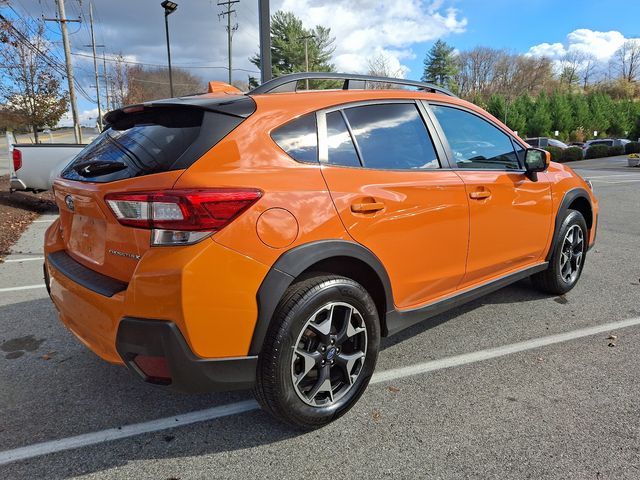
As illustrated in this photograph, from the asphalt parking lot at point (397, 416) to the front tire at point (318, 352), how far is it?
0.51ft

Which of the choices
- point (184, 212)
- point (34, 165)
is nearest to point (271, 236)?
point (184, 212)

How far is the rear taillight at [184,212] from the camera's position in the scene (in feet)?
6.56

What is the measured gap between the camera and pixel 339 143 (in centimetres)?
260

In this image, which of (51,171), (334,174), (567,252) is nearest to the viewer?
(334,174)

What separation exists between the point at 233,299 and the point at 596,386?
231 centimetres

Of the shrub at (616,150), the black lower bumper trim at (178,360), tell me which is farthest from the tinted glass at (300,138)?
the shrub at (616,150)

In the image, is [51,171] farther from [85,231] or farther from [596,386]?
[596,386]

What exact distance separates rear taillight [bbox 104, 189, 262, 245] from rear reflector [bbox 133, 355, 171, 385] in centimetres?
52

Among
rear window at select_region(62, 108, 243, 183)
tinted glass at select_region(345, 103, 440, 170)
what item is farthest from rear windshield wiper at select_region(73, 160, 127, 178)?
tinted glass at select_region(345, 103, 440, 170)

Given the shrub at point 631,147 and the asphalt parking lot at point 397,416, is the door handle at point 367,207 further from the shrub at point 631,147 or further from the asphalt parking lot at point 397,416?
the shrub at point 631,147

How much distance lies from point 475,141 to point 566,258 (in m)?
1.67

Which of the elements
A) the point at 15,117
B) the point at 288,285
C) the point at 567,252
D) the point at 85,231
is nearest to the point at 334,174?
the point at 288,285

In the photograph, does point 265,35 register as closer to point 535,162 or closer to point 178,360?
point 535,162

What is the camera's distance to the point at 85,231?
8.21 ft
